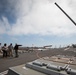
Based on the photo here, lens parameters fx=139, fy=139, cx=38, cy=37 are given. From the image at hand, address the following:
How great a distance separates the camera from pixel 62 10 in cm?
1200

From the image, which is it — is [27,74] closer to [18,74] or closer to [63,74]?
[18,74]

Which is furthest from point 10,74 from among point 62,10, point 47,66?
point 62,10

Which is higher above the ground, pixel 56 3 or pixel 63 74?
pixel 56 3

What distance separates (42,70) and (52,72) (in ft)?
2.37

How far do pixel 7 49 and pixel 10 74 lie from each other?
10.8 m

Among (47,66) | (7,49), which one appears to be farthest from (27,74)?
(7,49)

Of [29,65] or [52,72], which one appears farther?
[29,65]

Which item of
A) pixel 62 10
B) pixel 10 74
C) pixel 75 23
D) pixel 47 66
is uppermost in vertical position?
pixel 62 10

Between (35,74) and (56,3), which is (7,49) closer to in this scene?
(56,3)

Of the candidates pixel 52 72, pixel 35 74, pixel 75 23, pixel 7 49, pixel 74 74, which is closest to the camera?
pixel 74 74

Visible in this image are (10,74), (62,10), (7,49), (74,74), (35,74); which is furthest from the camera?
(7,49)

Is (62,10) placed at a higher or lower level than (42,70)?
higher

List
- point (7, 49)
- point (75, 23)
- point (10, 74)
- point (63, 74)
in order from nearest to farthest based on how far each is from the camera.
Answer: point (63, 74), point (10, 74), point (75, 23), point (7, 49)

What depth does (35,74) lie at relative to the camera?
593 centimetres
